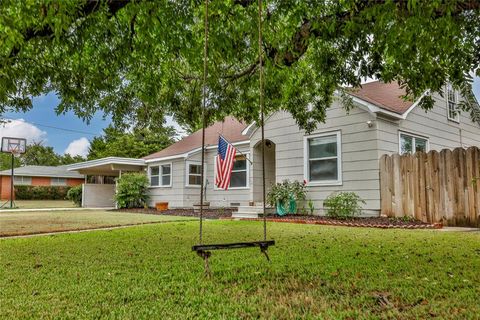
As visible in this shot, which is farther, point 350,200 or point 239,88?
point 350,200

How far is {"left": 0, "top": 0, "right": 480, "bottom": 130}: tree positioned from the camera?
4.35 metres

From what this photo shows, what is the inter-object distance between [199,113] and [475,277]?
619cm

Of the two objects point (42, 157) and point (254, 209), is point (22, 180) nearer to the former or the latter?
point (42, 157)

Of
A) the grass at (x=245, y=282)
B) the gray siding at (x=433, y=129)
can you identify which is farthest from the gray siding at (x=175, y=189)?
the grass at (x=245, y=282)

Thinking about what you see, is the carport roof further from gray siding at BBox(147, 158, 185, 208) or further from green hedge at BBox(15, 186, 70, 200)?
green hedge at BBox(15, 186, 70, 200)

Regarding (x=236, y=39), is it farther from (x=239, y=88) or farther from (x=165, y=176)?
(x=165, y=176)

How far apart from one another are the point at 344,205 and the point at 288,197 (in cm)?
204

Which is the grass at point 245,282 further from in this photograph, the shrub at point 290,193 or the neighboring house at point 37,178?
the neighboring house at point 37,178

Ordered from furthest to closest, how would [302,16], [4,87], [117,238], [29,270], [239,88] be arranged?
1. [239,88]
2. [117,238]
3. [302,16]
4. [4,87]
5. [29,270]

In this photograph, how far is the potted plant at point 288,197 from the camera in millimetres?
11648

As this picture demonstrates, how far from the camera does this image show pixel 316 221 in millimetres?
9562

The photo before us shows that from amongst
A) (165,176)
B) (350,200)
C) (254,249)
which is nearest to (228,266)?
(254,249)

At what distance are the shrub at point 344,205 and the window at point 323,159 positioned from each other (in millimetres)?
767

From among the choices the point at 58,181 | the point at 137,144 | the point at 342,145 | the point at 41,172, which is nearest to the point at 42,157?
the point at 58,181
